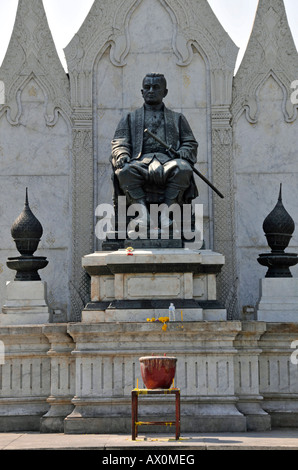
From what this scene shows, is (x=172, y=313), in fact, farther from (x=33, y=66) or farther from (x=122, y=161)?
(x=33, y=66)

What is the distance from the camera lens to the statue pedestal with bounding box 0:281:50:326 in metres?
13.2

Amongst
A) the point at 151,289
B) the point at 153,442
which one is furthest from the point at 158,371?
the point at 151,289

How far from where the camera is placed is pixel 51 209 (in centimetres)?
1573

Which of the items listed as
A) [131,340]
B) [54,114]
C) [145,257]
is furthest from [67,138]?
[131,340]

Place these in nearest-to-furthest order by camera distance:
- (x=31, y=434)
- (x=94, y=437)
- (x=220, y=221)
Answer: (x=94, y=437) → (x=31, y=434) → (x=220, y=221)

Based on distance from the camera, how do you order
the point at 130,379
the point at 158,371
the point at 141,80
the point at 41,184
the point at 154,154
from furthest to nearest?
the point at 141,80 < the point at 41,184 < the point at 154,154 < the point at 130,379 < the point at 158,371

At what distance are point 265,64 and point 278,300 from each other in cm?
465

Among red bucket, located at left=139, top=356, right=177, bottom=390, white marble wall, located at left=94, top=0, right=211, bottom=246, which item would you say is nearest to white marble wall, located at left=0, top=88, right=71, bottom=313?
white marble wall, located at left=94, top=0, right=211, bottom=246

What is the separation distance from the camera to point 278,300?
13367 mm

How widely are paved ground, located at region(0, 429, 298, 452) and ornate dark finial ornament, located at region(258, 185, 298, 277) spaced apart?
294cm

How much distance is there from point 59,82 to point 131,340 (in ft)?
19.6

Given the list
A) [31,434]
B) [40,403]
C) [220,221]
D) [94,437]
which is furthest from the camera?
[220,221]

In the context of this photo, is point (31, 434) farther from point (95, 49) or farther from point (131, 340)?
point (95, 49)

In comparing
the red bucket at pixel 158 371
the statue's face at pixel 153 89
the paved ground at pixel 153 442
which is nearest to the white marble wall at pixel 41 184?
the statue's face at pixel 153 89
